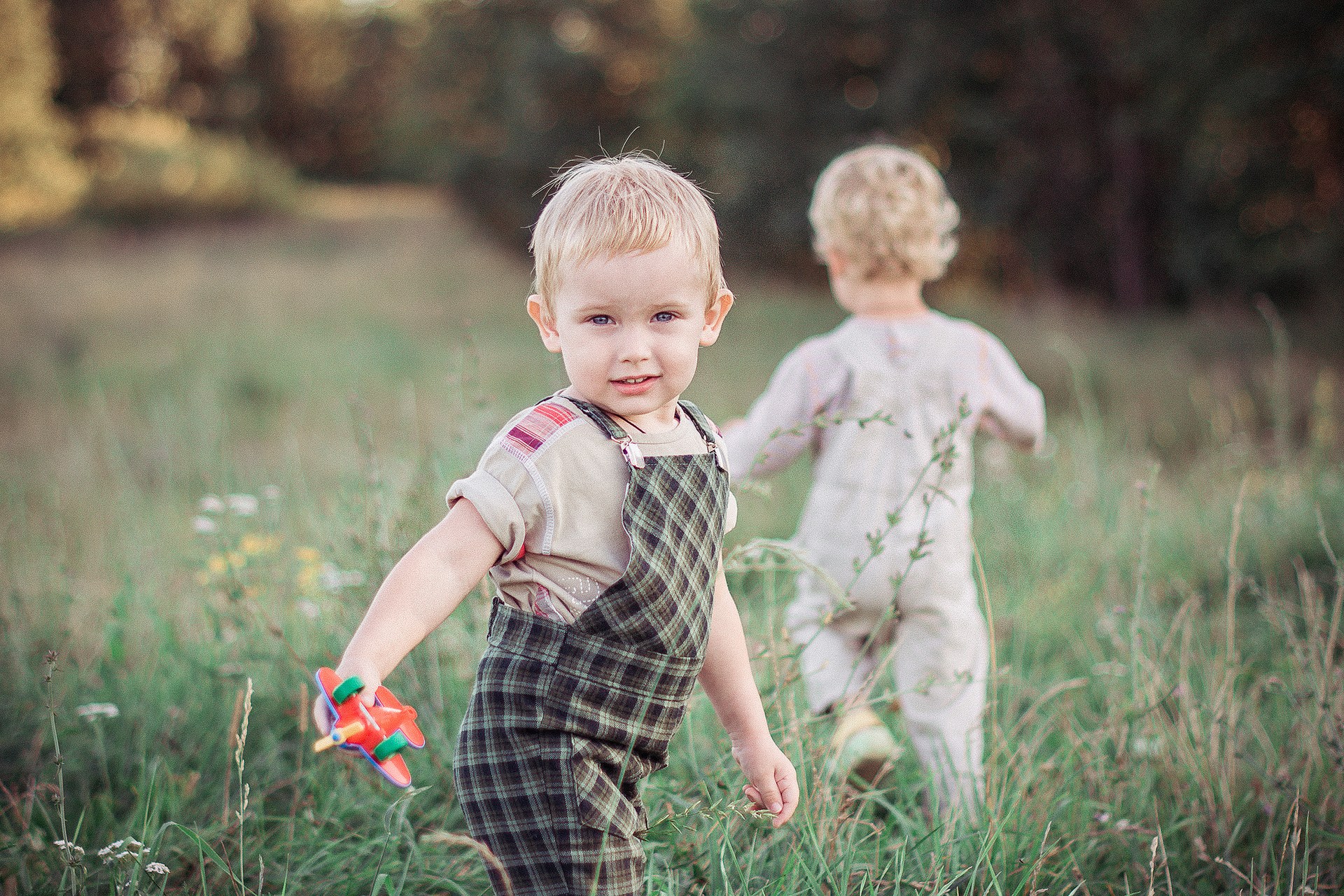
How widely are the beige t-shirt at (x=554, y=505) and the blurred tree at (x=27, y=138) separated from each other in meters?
20.3

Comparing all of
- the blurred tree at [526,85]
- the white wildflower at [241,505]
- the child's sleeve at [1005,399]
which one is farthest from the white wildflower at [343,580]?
the blurred tree at [526,85]

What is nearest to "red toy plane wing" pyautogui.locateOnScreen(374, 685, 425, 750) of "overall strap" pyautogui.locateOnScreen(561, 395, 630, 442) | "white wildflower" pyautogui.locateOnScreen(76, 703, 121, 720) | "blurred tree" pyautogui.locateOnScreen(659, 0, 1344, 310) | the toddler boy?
the toddler boy

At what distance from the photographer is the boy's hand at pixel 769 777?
5.40 ft

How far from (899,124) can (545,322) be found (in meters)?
12.5

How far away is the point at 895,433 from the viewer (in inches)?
98.0

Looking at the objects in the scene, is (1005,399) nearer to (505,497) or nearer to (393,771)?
(505,497)

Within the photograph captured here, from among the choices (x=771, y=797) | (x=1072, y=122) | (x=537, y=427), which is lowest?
(x=771, y=797)

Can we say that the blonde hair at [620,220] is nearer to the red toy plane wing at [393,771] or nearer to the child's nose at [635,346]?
the child's nose at [635,346]

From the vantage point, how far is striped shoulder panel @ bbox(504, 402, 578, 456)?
1.40m

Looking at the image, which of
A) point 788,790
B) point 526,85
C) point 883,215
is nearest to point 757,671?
point 788,790

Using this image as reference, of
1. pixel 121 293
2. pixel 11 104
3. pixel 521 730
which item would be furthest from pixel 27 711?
pixel 11 104

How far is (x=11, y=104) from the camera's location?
700 inches

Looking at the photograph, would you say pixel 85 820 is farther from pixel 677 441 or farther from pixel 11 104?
pixel 11 104

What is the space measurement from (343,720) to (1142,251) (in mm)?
13266
